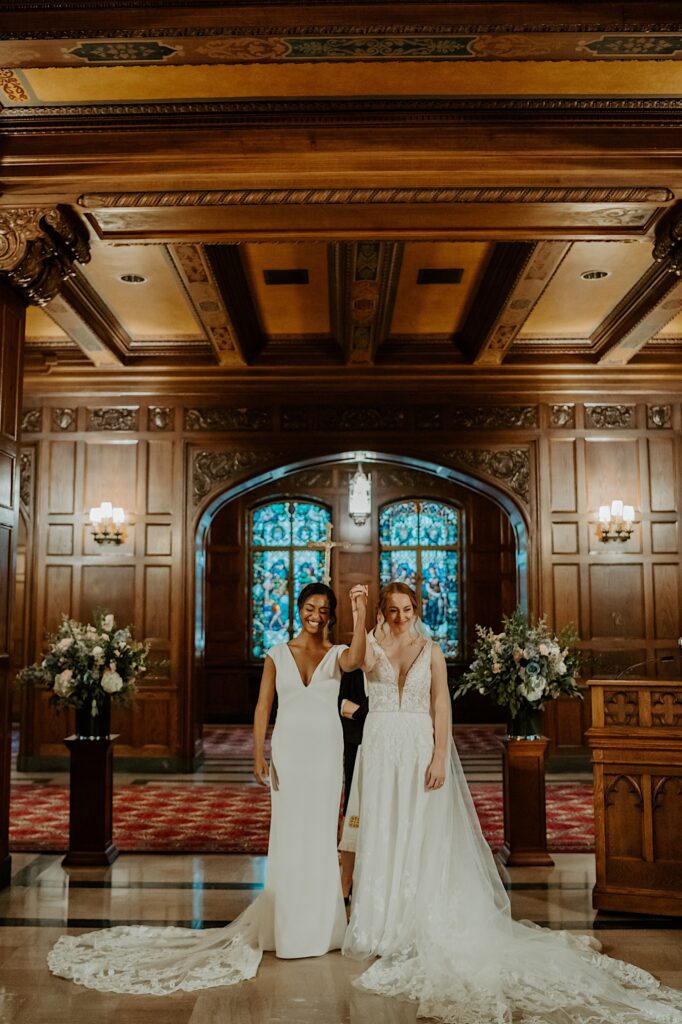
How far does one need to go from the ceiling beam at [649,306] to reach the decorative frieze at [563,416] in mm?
665

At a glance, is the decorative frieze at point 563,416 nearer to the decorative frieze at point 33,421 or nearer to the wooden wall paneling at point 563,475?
the wooden wall paneling at point 563,475

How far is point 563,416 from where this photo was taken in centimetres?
1073

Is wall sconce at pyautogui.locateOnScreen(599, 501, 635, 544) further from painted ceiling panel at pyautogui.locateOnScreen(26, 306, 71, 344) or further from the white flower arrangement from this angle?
painted ceiling panel at pyautogui.locateOnScreen(26, 306, 71, 344)

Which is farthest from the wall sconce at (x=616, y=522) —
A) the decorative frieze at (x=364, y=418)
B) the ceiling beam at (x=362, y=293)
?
the ceiling beam at (x=362, y=293)

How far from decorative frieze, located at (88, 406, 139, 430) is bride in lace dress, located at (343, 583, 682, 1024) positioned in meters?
6.67

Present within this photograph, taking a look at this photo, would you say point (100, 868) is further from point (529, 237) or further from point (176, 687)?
point (529, 237)

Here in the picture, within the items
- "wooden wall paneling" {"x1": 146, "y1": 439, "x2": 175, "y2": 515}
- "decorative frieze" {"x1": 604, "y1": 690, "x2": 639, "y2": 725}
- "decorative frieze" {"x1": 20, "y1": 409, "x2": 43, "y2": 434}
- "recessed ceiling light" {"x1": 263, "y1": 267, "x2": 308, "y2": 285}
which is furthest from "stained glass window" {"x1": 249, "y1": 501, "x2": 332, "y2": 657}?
"decorative frieze" {"x1": 604, "y1": 690, "x2": 639, "y2": 725}

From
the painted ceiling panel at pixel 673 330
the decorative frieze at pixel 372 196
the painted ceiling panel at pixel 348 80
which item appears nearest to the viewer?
the painted ceiling panel at pixel 348 80

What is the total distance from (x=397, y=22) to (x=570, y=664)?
13.7 feet

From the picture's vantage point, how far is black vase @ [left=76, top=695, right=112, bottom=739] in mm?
6527

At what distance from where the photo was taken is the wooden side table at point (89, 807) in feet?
20.6

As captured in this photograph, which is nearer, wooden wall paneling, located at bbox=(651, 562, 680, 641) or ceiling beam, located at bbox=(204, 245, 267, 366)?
ceiling beam, located at bbox=(204, 245, 267, 366)

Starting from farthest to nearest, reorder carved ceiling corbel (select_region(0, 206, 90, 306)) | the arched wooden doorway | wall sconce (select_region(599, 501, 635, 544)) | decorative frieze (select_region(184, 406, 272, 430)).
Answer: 1. the arched wooden doorway
2. decorative frieze (select_region(184, 406, 272, 430))
3. wall sconce (select_region(599, 501, 635, 544))
4. carved ceiling corbel (select_region(0, 206, 90, 306))

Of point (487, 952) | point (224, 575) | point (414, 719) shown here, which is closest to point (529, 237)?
point (414, 719)
